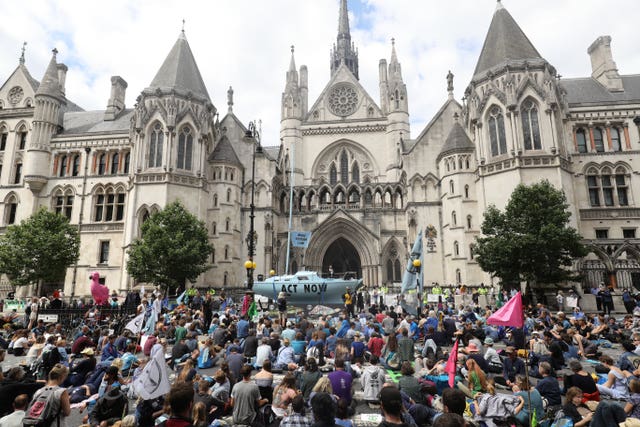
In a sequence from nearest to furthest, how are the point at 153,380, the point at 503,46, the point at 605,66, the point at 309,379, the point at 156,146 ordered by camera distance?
1. the point at 153,380
2. the point at 309,379
3. the point at 503,46
4. the point at 156,146
5. the point at 605,66

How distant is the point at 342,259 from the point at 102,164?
25371 millimetres

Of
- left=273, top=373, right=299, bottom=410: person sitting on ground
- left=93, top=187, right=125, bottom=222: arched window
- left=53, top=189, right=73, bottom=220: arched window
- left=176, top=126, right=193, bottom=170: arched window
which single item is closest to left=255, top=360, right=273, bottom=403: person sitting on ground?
left=273, top=373, right=299, bottom=410: person sitting on ground

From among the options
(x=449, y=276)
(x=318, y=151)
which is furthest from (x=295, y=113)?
(x=449, y=276)

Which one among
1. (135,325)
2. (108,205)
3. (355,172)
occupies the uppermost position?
(355,172)

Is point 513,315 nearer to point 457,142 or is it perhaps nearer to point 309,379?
point 309,379

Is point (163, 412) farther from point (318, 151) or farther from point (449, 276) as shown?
point (318, 151)

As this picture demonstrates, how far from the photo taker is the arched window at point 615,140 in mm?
32812

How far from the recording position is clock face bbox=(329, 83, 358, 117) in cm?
4556

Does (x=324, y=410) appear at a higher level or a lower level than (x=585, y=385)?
higher

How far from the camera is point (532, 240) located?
2297cm

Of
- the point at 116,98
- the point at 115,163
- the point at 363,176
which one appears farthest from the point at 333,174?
the point at 116,98

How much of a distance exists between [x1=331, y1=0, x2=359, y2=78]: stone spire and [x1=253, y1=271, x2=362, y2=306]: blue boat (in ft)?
171

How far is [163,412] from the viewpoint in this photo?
23.3 feet

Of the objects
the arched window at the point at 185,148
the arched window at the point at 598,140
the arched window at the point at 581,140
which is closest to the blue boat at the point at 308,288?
the arched window at the point at 185,148
